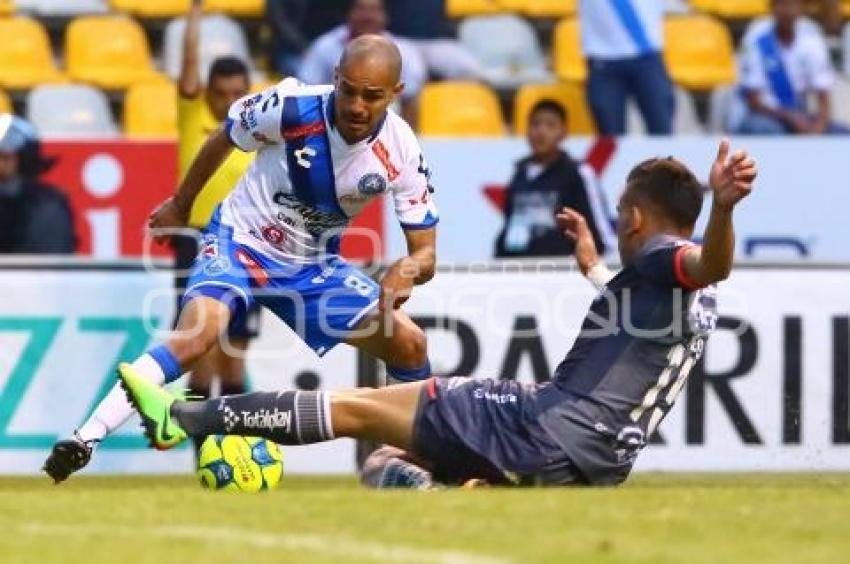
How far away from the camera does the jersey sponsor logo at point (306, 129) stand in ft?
34.2

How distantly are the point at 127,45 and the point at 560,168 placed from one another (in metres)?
3.90

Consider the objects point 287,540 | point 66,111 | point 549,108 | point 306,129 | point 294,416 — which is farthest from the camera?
point 66,111

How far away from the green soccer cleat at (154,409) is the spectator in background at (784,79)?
822cm

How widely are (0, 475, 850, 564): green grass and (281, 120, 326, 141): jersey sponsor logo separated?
7.47ft

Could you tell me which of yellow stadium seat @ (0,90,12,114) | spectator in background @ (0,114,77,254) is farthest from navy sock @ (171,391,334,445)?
yellow stadium seat @ (0,90,12,114)

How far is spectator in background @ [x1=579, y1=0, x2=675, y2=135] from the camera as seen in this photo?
16.2 meters

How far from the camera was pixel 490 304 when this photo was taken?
1352cm

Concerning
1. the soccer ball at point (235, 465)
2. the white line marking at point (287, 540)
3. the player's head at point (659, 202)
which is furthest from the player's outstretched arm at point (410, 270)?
the white line marking at point (287, 540)

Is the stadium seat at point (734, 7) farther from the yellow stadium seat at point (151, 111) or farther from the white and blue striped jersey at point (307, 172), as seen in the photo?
the white and blue striped jersey at point (307, 172)

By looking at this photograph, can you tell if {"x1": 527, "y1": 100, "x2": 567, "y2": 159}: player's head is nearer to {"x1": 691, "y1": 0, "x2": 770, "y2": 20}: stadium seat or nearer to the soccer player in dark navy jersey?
{"x1": 691, "y1": 0, "x2": 770, "y2": 20}: stadium seat

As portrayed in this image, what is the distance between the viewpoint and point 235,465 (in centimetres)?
995

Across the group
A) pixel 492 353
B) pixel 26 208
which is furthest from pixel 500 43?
pixel 492 353

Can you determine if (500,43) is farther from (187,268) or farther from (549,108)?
(187,268)

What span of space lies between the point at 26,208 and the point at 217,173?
192 cm
